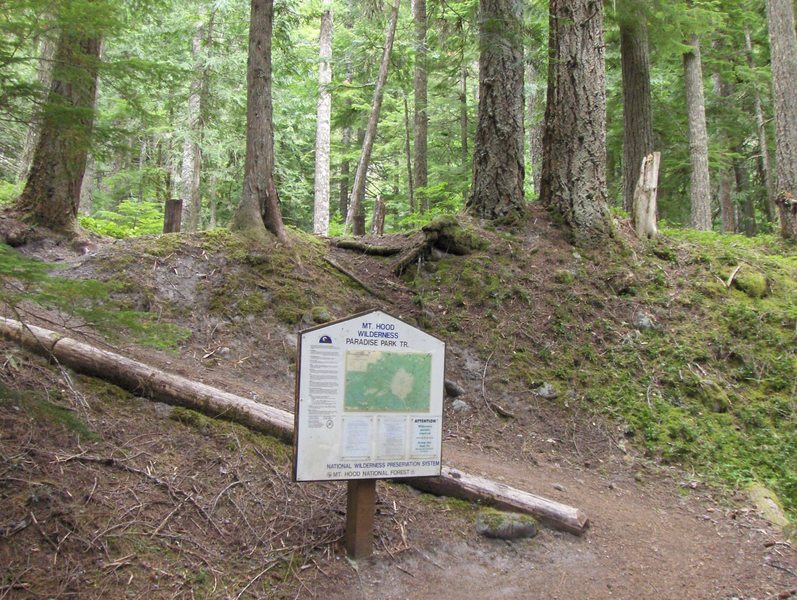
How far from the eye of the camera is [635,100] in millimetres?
10008

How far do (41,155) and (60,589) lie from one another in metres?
6.47

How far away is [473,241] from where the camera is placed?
8.31 meters

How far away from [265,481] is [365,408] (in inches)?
46.2

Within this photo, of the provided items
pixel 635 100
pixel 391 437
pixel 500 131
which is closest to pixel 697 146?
pixel 635 100

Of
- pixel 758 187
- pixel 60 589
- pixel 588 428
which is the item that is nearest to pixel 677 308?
pixel 588 428

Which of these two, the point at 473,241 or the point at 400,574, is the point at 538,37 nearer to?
the point at 473,241

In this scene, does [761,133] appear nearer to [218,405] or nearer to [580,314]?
[580,314]

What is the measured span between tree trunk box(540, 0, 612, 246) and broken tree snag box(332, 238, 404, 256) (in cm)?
277

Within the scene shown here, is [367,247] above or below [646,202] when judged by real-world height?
below

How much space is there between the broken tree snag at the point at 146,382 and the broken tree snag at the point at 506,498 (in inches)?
51.7

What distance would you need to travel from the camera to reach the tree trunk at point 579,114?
27.2ft

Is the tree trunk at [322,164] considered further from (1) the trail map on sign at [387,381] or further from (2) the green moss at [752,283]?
(1) the trail map on sign at [387,381]

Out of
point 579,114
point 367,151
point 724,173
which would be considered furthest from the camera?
point 724,173

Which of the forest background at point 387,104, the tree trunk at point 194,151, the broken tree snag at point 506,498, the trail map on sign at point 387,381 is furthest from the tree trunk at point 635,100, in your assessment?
the tree trunk at point 194,151
